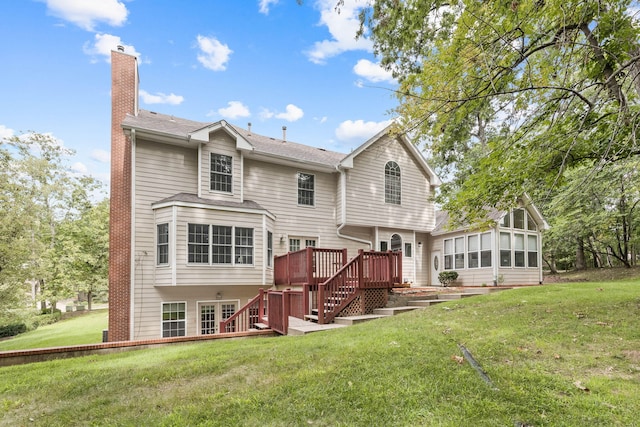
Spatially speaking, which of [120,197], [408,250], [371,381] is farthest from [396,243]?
[371,381]

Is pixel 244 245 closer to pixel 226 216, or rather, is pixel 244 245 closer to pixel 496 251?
pixel 226 216

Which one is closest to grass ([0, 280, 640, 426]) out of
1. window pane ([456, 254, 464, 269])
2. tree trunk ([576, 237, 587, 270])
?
window pane ([456, 254, 464, 269])

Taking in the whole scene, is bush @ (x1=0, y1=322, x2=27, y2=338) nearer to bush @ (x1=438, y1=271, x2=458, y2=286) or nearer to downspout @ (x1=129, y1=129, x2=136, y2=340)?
downspout @ (x1=129, y1=129, x2=136, y2=340)

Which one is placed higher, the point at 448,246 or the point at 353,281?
the point at 448,246

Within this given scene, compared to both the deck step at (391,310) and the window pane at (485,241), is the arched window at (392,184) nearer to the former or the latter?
the window pane at (485,241)

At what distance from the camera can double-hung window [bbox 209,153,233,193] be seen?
12.5m

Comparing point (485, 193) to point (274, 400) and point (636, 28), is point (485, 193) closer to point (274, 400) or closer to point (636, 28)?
point (636, 28)

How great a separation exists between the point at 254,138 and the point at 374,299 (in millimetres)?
9241

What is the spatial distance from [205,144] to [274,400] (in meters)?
10.5

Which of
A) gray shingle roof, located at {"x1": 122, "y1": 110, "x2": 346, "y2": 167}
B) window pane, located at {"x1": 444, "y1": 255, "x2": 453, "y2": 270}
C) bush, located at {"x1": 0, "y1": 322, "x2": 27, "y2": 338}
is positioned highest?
gray shingle roof, located at {"x1": 122, "y1": 110, "x2": 346, "y2": 167}

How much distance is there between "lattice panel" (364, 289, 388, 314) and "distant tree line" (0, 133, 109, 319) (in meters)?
16.2

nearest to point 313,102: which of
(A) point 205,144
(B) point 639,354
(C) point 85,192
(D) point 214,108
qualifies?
(D) point 214,108

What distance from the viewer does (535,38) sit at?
5.39m

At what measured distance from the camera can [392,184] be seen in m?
15.9
